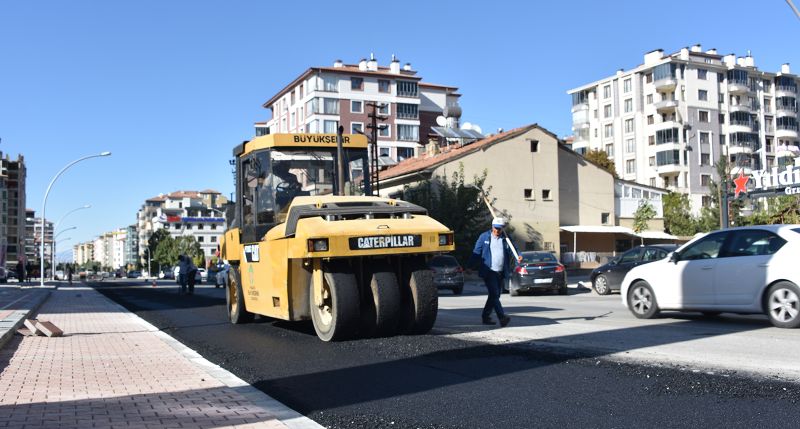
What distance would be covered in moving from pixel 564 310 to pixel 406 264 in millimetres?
7180

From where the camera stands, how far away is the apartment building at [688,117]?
8538 centimetres

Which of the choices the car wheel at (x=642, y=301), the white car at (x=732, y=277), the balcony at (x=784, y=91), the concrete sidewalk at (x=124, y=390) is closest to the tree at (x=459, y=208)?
the car wheel at (x=642, y=301)

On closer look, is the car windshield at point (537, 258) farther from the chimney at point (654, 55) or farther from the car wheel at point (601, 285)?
the chimney at point (654, 55)

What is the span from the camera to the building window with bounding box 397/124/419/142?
298 feet

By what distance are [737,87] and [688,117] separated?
905cm

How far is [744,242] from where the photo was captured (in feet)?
38.0

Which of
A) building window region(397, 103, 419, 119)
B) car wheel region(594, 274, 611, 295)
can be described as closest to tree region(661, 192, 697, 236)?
car wheel region(594, 274, 611, 295)

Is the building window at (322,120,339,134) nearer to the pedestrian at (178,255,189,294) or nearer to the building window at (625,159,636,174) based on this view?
the building window at (625,159,636,174)

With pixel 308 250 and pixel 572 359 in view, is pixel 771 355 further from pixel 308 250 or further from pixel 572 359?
pixel 308 250

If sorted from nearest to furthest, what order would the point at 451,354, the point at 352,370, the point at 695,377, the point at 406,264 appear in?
the point at 695,377
the point at 352,370
the point at 451,354
the point at 406,264

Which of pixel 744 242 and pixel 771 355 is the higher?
pixel 744 242

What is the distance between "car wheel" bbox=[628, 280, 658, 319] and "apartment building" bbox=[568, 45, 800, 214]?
74.9 metres

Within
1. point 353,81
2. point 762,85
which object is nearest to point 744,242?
point 353,81

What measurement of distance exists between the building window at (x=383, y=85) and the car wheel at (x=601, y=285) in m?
68.3
